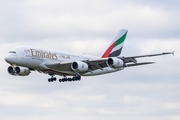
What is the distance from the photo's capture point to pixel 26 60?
3487 inches

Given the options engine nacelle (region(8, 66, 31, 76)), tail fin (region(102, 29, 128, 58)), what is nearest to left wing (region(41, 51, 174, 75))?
engine nacelle (region(8, 66, 31, 76))

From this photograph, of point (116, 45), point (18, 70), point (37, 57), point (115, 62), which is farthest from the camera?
point (116, 45)

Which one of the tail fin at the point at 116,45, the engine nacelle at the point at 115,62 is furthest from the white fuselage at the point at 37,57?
the tail fin at the point at 116,45

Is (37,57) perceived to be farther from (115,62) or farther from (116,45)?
(116,45)

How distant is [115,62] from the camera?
90188 millimetres

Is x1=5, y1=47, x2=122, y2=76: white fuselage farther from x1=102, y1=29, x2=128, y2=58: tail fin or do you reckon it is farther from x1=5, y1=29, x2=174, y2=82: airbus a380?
x1=102, y1=29, x2=128, y2=58: tail fin

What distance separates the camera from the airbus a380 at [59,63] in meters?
88.8

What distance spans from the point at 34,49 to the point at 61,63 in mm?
4334

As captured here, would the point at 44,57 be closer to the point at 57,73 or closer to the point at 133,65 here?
the point at 57,73

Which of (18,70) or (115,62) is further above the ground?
(115,62)

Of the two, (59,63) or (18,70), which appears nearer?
(59,63)

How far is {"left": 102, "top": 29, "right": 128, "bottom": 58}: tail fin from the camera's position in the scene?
A: 340 feet

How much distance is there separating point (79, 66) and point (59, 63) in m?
2.88

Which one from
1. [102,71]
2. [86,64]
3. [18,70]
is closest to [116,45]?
[102,71]
